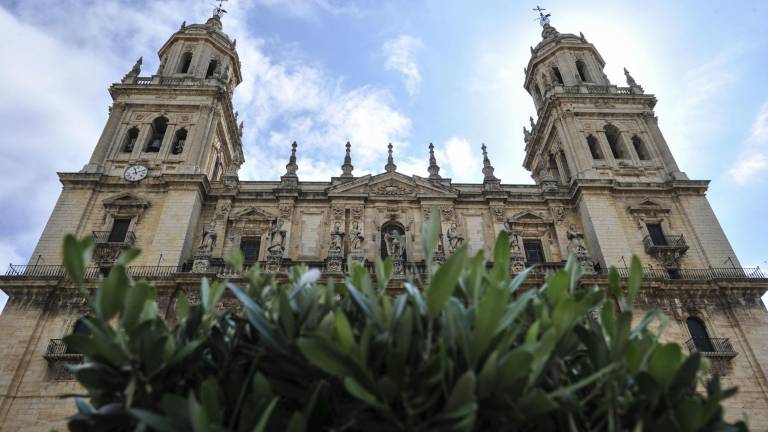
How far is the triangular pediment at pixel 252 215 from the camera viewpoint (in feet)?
65.1

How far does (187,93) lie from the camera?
23.5 m

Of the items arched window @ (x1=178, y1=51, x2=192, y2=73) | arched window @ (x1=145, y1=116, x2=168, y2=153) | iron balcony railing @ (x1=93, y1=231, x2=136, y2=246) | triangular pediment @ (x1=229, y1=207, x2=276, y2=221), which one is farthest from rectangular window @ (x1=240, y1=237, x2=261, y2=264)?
arched window @ (x1=178, y1=51, x2=192, y2=73)

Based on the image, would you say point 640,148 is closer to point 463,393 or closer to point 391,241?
point 391,241

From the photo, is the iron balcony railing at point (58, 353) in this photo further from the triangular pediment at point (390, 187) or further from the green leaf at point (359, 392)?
the green leaf at point (359, 392)

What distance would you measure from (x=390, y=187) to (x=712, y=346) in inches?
496

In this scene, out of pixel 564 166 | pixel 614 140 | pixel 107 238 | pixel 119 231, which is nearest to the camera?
pixel 107 238

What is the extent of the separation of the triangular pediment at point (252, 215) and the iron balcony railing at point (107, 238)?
3578 millimetres

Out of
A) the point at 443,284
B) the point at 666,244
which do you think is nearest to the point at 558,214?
the point at 666,244

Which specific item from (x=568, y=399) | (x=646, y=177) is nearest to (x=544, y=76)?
(x=646, y=177)

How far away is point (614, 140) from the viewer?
78.5 ft

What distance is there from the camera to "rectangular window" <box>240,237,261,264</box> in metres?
19.0

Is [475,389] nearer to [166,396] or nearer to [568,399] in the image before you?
[568,399]

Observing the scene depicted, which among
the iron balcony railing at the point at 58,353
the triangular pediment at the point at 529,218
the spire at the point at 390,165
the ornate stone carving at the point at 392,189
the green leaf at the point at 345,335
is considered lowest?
the green leaf at the point at 345,335

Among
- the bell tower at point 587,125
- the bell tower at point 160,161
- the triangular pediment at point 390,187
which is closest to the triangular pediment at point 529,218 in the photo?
the bell tower at point 587,125
